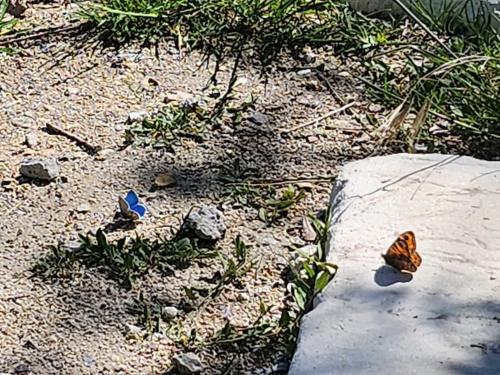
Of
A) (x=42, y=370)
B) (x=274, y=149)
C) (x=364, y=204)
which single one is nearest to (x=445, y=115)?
(x=274, y=149)

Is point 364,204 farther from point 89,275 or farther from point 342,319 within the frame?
point 89,275

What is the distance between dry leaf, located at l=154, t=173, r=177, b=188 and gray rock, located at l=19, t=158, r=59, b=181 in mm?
260

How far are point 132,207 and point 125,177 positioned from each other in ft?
0.65

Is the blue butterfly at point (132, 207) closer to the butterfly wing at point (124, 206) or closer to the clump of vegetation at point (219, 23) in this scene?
the butterfly wing at point (124, 206)

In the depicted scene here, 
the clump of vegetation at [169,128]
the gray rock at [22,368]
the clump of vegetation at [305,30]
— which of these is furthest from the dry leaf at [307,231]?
the gray rock at [22,368]

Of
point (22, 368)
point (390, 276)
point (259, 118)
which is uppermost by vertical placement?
point (390, 276)

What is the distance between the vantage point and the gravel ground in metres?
2.12

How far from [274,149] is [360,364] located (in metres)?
1.14

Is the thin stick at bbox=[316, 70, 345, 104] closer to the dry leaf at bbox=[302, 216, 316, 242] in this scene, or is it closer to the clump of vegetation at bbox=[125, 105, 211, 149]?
the clump of vegetation at bbox=[125, 105, 211, 149]

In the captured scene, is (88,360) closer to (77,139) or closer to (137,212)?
(137,212)

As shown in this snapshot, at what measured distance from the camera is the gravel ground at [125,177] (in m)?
2.12

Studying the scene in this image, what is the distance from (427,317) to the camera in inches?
70.1

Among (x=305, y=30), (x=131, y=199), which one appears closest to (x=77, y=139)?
(x=131, y=199)

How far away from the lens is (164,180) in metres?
2.61
